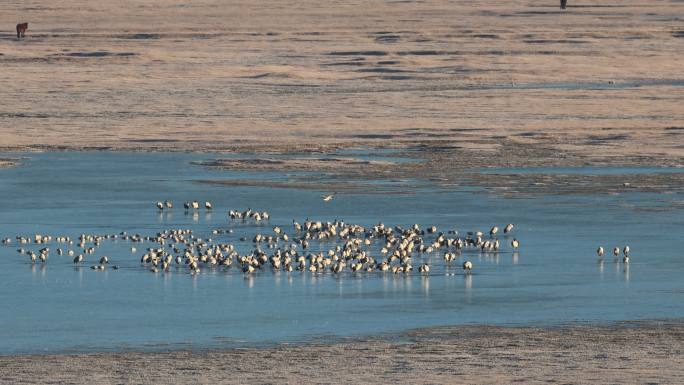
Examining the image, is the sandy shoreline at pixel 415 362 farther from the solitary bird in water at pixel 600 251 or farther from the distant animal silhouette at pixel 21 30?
the distant animal silhouette at pixel 21 30

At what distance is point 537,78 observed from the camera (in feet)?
147

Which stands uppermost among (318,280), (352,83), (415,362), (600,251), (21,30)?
(21,30)

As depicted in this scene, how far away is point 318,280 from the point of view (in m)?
15.4

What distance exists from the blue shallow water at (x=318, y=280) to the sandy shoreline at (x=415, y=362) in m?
0.46

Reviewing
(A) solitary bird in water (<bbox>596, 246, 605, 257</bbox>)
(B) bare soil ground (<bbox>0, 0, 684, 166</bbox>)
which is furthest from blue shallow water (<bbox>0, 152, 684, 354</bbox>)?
(B) bare soil ground (<bbox>0, 0, 684, 166</bbox>)

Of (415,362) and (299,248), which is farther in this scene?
(299,248)

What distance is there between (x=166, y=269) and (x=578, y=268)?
13.8 ft

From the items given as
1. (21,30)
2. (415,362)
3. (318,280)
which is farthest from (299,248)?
(21,30)

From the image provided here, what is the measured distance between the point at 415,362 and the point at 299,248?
616cm

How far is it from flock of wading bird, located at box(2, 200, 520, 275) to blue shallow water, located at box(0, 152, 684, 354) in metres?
0.18

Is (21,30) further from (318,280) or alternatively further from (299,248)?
(318,280)

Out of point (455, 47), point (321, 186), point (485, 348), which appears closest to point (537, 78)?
point (455, 47)

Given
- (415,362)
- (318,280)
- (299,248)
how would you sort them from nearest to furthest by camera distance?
(415,362) < (318,280) < (299,248)

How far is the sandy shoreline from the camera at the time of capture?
36.3ft
